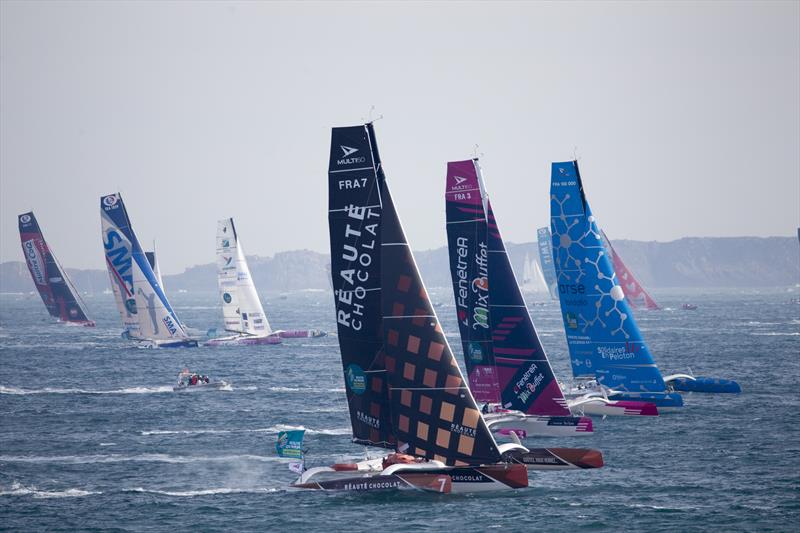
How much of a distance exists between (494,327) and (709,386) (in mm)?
21528

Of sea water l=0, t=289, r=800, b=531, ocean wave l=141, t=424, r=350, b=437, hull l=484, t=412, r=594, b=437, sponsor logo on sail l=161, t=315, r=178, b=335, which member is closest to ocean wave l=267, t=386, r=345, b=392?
sea water l=0, t=289, r=800, b=531

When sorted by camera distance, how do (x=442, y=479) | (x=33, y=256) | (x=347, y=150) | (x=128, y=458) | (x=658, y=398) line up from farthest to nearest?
1. (x=33, y=256)
2. (x=658, y=398)
3. (x=128, y=458)
4. (x=442, y=479)
5. (x=347, y=150)

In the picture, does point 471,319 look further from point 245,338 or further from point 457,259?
point 245,338

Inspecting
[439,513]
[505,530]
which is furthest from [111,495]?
[505,530]

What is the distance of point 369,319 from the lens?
113 feet

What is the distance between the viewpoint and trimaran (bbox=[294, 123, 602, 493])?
3378 cm

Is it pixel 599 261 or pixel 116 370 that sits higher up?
pixel 599 261

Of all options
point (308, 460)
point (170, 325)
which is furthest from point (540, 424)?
point (170, 325)

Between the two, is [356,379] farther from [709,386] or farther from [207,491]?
[709,386]

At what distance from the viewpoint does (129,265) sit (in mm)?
99750

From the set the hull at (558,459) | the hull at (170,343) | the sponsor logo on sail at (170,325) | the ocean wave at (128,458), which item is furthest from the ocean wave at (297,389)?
the sponsor logo on sail at (170,325)

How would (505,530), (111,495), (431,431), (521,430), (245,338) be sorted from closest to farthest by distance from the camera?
(505,530), (431,431), (111,495), (521,430), (245,338)

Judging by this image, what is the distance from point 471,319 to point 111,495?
670 inches

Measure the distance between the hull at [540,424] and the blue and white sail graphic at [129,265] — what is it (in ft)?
193
